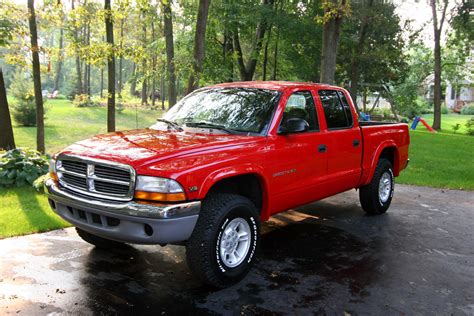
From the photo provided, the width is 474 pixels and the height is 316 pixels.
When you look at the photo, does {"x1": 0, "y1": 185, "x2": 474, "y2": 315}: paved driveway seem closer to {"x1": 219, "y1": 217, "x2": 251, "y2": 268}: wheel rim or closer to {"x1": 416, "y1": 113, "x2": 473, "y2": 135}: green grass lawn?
{"x1": 219, "y1": 217, "x2": 251, "y2": 268}: wheel rim

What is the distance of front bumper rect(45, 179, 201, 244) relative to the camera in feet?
12.1

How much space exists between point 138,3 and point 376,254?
853 centimetres

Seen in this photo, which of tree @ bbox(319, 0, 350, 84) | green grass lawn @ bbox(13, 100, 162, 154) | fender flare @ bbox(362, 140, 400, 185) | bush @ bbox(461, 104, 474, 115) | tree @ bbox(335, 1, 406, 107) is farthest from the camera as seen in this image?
bush @ bbox(461, 104, 474, 115)

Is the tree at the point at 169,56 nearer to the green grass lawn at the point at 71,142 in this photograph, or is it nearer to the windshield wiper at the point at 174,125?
the green grass lawn at the point at 71,142

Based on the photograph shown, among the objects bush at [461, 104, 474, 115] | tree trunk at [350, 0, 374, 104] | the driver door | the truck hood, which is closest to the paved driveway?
the driver door

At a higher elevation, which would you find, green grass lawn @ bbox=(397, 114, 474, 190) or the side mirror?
the side mirror

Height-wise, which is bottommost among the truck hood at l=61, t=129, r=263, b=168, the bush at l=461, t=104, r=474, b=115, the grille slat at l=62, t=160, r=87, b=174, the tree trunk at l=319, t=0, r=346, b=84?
the grille slat at l=62, t=160, r=87, b=174

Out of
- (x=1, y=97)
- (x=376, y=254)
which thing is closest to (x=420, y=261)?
(x=376, y=254)

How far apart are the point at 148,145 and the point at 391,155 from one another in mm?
4701

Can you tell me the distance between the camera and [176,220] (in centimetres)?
371

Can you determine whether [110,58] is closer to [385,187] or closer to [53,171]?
[53,171]

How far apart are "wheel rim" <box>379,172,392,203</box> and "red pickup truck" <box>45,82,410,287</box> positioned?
114 cm

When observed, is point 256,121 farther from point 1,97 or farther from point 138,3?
point 1,97

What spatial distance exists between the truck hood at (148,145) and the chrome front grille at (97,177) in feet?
0.20
